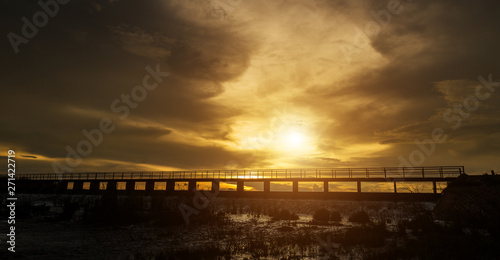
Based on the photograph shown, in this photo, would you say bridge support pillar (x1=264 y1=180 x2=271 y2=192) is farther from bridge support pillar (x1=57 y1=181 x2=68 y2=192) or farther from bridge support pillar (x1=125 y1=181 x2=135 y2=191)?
bridge support pillar (x1=57 y1=181 x2=68 y2=192)

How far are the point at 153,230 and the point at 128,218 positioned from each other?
17.5 ft

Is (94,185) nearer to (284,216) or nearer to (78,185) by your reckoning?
(78,185)

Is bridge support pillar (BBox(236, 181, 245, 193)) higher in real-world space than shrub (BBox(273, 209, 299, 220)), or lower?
higher

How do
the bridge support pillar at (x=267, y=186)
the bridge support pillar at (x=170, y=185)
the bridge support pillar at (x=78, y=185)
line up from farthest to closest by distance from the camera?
the bridge support pillar at (x=78, y=185)
the bridge support pillar at (x=170, y=185)
the bridge support pillar at (x=267, y=186)

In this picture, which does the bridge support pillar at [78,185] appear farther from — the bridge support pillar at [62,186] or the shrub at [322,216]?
the shrub at [322,216]

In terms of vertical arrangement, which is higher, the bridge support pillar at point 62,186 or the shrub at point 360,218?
the bridge support pillar at point 62,186

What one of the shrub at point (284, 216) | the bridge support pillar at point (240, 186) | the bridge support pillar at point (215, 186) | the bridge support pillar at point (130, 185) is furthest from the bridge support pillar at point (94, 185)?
the shrub at point (284, 216)

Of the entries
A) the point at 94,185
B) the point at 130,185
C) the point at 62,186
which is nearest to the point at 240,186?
the point at 130,185

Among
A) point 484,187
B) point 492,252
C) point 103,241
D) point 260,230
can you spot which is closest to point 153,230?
point 103,241

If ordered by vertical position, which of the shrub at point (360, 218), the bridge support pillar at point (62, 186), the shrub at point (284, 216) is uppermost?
the bridge support pillar at point (62, 186)

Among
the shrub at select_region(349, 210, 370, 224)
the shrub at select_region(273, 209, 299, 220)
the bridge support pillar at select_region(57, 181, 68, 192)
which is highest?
the bridge support pillar at select_region(57, 181, 68, 192)

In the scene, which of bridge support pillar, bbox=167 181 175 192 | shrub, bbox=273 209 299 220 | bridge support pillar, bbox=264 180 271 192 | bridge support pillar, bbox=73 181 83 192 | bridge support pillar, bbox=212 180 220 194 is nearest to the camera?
shrub, bbox=273 209 299 220

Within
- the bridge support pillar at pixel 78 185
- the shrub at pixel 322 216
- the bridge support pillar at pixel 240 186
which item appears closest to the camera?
the shrub at pixel 322 216

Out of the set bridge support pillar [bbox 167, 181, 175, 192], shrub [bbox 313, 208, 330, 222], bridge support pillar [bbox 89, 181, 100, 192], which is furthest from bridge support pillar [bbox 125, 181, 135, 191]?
shrub [bbox 313, 208, 330, 222]
